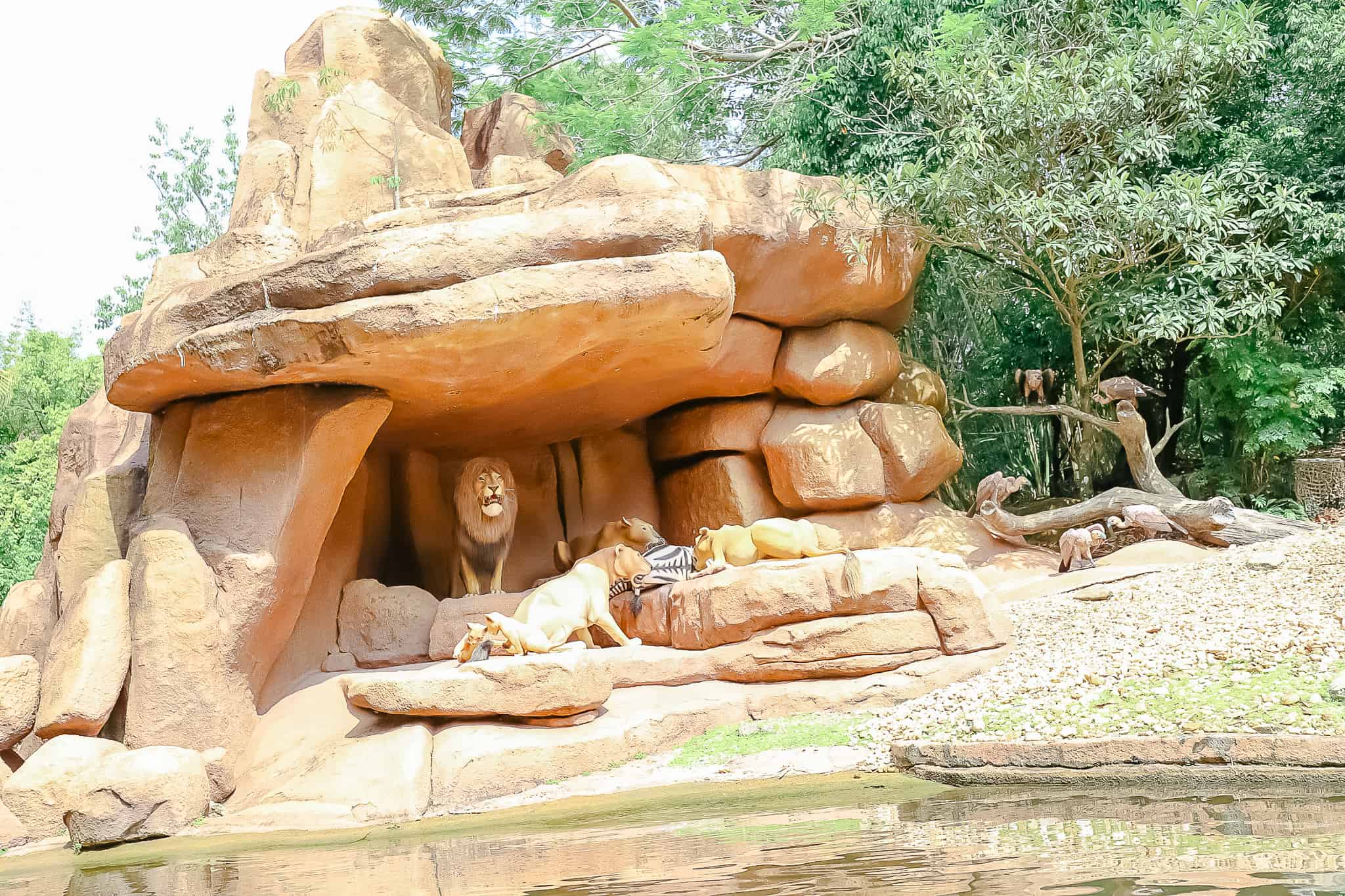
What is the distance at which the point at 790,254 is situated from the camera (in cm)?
1050

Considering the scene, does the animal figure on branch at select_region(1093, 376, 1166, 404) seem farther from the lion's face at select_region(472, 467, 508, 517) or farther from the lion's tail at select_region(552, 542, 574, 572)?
the lion's face at select_region(472, 467, 508, 517)

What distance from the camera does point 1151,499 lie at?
11266mm

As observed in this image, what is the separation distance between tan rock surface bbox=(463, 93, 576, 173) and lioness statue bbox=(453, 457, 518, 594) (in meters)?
5.68

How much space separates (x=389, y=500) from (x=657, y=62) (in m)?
6.67

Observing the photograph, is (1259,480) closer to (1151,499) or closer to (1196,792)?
(1151,499)

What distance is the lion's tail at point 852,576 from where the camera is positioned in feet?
25.7

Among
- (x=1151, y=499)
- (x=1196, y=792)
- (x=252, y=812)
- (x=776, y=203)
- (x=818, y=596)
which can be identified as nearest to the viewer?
(x=1196, y=792)

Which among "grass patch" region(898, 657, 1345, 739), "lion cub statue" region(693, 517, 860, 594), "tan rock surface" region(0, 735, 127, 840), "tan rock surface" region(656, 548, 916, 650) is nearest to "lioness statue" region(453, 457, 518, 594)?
"lion cub statue" region(693, 517, 860, 594)

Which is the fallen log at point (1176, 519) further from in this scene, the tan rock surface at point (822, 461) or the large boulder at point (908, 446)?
the tan rock surface at point (822, 461)

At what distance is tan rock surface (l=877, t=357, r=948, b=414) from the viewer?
12.0m

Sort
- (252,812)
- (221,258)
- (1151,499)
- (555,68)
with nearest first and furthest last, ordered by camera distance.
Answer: (252,812), (221,258), (1151,499), (555,68)

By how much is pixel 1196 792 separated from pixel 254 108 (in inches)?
464

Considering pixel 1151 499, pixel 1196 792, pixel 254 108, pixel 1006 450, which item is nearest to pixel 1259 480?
pixel 1151 499

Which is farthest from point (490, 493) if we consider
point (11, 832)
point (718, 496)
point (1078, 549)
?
point (1078, 549)
